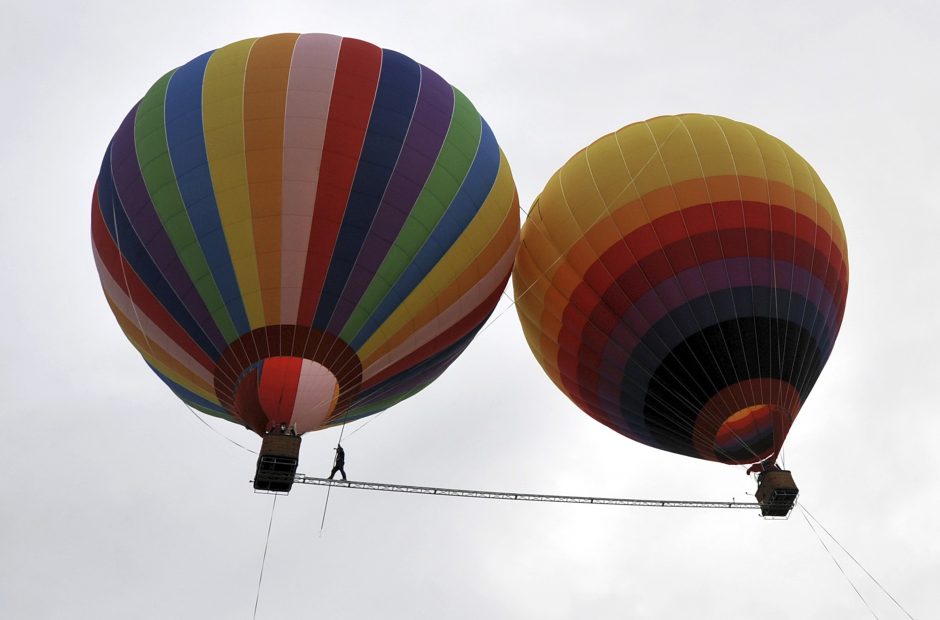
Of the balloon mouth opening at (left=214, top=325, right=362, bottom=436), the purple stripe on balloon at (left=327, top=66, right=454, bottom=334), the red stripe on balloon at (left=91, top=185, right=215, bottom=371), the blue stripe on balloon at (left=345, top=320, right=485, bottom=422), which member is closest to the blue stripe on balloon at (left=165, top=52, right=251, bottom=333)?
the balloon mouth opening at (left=214, top=325, right=362, bottom=436)

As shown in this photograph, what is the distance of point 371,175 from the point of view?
43.6 feet

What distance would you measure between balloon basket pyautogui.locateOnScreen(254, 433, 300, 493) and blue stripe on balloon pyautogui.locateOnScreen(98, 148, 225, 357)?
4.95 feet

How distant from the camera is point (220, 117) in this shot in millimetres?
13375

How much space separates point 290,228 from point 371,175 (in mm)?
1323

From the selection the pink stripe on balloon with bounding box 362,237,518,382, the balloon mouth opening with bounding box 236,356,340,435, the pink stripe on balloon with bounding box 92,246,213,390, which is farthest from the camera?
the pink stripe on balloon with bounding box 362,237,518,382

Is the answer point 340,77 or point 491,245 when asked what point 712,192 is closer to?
point 491,245

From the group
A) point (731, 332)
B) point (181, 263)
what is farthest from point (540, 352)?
point (181, 263)

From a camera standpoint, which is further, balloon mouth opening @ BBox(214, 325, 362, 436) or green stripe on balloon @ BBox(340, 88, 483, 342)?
green stripe on balloon @ BBox(340, 88, 483, 342)

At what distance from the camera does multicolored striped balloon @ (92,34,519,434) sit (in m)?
12.9

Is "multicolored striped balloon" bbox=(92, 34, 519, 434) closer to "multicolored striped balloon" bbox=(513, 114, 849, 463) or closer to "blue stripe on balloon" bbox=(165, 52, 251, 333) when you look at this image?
"blue stripe on balloon" bbox=(165, 52, 251, 333)

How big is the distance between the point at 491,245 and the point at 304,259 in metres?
2.98

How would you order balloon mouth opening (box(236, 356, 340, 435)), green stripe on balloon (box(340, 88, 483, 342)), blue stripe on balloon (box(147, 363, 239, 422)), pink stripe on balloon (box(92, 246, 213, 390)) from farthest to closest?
blue stripe on balloon (box(147, 363, 239, 422))
pink stripe on balloon (box(92, 246, 213, 390))
green stripe on balloon (box(340, 88, 483, 342))
balloon mouth opening (box(236, 356, 340, 435))

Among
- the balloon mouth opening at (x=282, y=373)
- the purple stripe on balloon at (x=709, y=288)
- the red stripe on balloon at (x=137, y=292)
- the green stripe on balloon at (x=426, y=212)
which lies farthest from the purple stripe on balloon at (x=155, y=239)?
the purple stripe on balloon at (x=709, y=288)

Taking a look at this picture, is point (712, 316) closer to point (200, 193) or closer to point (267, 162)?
point (267, 162)
